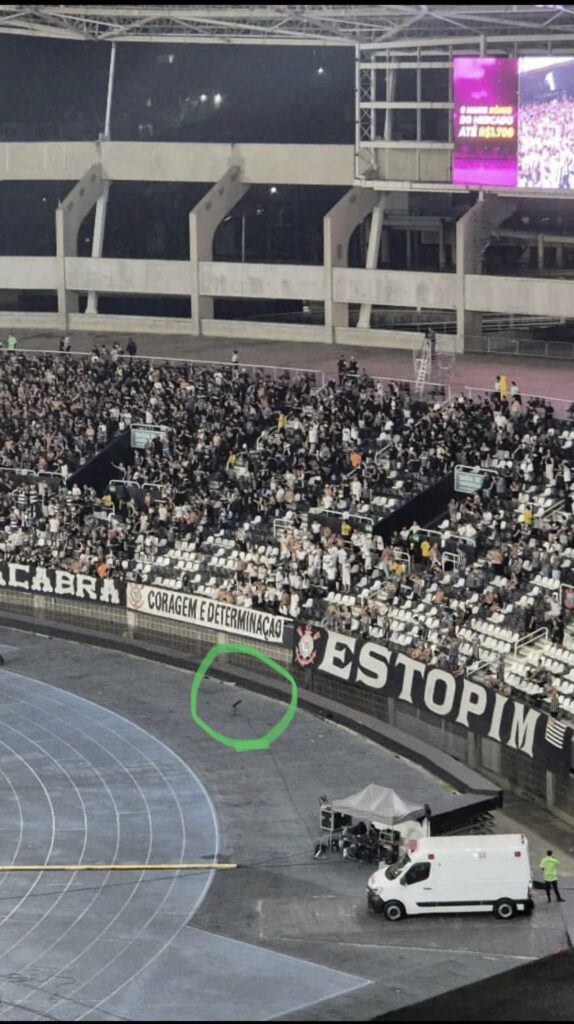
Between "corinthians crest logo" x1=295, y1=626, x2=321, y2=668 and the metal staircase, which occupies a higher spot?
the metal staircase

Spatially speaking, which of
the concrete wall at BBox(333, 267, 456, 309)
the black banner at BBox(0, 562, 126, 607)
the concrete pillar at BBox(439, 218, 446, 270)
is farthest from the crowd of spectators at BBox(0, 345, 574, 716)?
the concrete pillar at BBox(439, 218, 446, 270)

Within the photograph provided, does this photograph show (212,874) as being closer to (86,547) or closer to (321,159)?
(86,547)

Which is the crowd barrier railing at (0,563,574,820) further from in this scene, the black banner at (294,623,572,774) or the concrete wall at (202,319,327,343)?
the concrete wall at (202,319,327,343)

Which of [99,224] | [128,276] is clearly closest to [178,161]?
[99,224]

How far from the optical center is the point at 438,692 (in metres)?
28.9

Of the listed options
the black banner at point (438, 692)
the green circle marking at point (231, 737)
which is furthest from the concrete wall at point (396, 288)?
the black banner at point (438, 692)

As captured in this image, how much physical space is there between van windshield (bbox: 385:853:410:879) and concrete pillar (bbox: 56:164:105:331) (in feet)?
145

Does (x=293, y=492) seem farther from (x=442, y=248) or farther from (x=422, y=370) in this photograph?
(x=442, y=248)

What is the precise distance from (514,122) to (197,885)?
112 feet

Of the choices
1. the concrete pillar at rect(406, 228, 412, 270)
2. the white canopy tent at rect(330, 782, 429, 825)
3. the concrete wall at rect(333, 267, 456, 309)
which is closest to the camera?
the white canopy tent at rect(330, 782, 429, 825)

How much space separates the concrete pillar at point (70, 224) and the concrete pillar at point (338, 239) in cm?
1125

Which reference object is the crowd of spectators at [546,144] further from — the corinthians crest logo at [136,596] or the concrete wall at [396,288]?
the corinthians crest logo at [136,596]

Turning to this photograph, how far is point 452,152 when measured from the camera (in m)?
53.9

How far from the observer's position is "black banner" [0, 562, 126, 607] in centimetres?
3956
